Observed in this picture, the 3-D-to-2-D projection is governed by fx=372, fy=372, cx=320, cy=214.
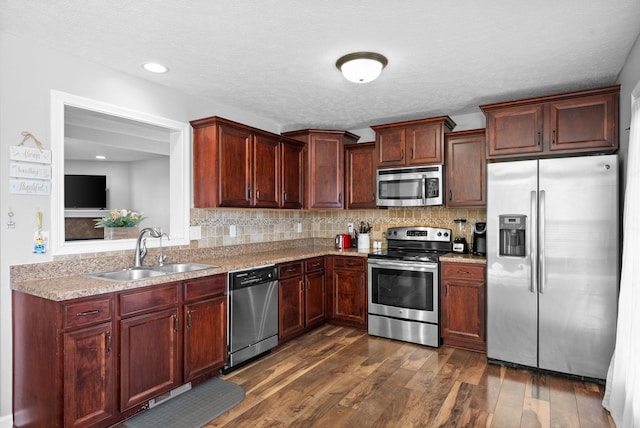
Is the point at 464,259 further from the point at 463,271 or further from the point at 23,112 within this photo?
the point at 23,112

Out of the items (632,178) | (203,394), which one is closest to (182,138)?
(203,394)

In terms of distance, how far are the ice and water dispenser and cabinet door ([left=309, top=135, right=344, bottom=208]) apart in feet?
6.18

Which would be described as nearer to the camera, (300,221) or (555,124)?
(555,124)

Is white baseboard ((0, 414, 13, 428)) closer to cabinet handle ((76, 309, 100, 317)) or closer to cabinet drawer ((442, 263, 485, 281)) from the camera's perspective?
cabinet handle ((76, 309, 100, 317))

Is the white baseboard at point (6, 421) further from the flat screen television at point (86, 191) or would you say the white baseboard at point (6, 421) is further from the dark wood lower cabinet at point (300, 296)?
the flat screen television at point (86, 191)

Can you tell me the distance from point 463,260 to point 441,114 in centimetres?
165

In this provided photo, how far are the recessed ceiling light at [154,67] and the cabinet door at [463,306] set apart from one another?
300 centimetres

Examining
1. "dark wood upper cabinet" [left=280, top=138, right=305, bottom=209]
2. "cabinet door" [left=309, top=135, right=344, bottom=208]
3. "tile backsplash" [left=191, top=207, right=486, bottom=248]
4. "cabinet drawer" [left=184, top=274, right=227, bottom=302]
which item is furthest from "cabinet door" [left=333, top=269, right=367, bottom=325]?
"cabinet drawer" [left=184, top=274, right=227, bottom=302]

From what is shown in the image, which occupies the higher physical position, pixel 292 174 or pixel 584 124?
pixel 584 124

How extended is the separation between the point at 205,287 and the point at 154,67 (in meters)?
1.69

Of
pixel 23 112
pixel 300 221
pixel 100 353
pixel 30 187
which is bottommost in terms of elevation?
pixel 100 353

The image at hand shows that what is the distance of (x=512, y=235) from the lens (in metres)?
3.18

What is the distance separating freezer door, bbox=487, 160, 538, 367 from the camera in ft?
10.1

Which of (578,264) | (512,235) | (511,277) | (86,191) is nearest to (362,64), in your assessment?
(512,235)
